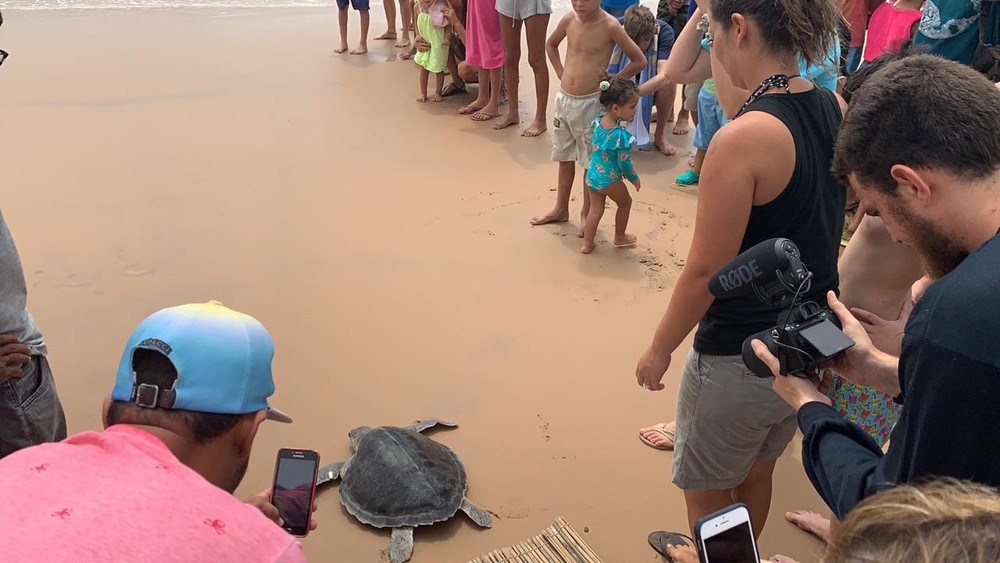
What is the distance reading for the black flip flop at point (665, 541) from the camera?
2.56m

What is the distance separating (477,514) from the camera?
8.79ft

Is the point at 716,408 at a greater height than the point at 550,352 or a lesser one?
greater

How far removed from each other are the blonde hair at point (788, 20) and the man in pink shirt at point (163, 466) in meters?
Result: 1.32

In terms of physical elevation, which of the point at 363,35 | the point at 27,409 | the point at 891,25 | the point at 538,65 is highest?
the point at 891,25

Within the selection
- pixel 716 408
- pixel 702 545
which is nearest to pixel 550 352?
pixel 716 408

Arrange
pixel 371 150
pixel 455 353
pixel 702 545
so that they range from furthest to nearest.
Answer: pixel 371 150 → pixel 455 353 → pixel 702 545

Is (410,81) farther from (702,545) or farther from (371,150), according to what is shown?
(702,545)

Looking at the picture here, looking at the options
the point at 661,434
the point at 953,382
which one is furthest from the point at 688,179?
the point at 953,382

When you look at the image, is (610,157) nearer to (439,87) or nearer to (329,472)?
(329,472)

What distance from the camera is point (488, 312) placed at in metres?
3.96

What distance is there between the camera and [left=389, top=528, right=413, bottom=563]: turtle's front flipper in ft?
8.30

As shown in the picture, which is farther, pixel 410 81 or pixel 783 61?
pixel 410 81

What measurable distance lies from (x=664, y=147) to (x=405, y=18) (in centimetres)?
410

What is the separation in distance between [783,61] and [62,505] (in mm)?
1737
